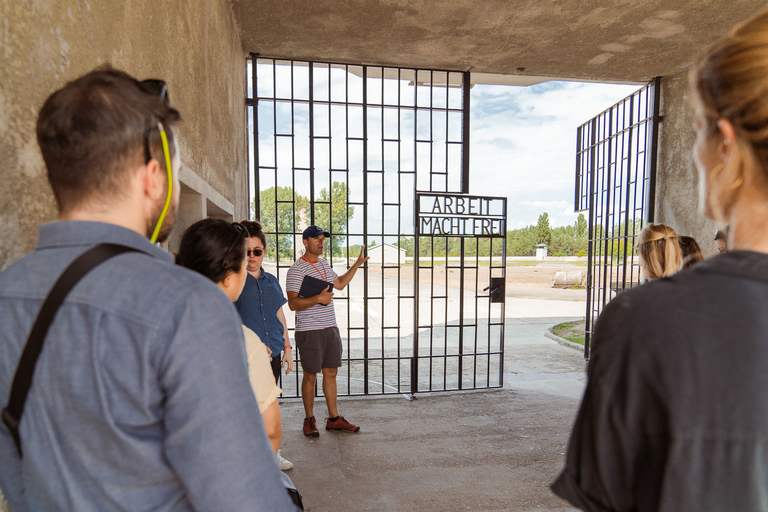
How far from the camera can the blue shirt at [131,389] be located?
61 centimetres

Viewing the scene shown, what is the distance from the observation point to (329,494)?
271 cm

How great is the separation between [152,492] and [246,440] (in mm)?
178

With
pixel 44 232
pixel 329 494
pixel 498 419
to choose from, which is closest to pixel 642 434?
pixel 44 232

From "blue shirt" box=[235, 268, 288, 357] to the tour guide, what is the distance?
474 millimetres

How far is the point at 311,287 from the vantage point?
141 inches

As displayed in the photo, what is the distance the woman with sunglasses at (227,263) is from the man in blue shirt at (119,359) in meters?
0.64

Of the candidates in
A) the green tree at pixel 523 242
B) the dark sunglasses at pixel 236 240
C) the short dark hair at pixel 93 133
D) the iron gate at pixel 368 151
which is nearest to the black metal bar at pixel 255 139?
the iron gate at pixel 368 151

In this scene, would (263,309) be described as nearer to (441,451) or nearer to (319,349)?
(319,349)

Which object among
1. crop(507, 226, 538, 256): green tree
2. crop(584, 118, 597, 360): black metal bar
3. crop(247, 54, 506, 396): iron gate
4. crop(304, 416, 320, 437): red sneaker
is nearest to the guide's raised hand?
crop(247, 54, 506, 396): iron gate

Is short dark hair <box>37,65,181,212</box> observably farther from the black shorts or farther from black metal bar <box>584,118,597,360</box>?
black metal bar <box>584,118,597,360</box>

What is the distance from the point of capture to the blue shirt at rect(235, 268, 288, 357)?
115 inches

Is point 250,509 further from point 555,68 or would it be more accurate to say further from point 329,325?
point 555,68

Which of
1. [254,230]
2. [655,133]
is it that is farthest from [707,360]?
[655,133]

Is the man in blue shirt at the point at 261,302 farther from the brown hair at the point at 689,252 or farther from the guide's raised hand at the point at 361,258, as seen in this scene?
the brown hair at the point at 689,252
